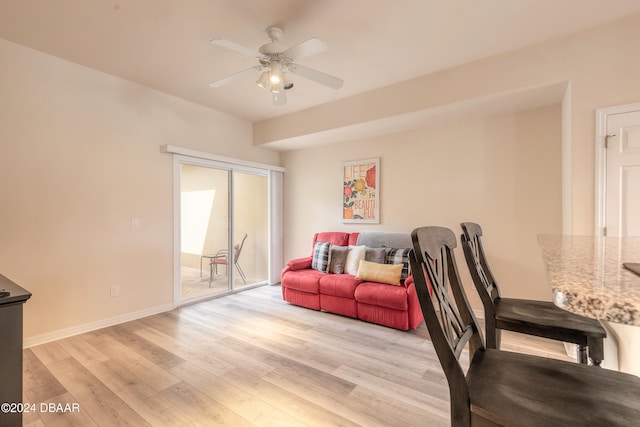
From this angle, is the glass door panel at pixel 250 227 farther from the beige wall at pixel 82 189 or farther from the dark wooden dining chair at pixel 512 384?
the dark wooden dining chair at pixel 512 384

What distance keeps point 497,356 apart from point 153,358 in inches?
104

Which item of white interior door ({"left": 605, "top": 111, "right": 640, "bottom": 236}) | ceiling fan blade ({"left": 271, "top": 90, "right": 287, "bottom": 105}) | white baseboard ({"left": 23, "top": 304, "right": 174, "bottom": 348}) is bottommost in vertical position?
white baseboard ({"left": 23, "top": 304, "right": 174, "bottom": 348})

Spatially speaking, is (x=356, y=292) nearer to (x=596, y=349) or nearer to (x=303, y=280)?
(x=303, y=280)

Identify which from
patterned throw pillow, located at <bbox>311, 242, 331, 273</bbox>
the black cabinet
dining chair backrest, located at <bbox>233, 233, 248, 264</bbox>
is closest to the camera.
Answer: the black cabinet

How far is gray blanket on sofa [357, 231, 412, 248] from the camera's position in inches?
146

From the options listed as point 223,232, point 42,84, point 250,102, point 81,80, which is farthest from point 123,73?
point 223,232

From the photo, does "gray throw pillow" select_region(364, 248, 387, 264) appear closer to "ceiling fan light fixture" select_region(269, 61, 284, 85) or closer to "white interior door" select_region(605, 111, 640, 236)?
"white interior door" select_region(605, 111, 640, 236)

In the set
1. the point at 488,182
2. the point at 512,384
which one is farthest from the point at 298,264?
the point at 512,384

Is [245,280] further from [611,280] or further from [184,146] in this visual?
[611,280]

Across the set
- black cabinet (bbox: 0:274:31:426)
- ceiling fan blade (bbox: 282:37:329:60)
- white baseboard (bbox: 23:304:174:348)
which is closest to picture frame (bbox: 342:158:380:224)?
ceiling fan blade (bbox: 282:37:329:60)

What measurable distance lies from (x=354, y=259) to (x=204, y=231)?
227 centimetres

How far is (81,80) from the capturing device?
3.03m

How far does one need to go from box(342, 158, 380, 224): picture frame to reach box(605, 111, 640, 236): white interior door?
2.41 m

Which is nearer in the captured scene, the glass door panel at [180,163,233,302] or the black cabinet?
the black cabinet
